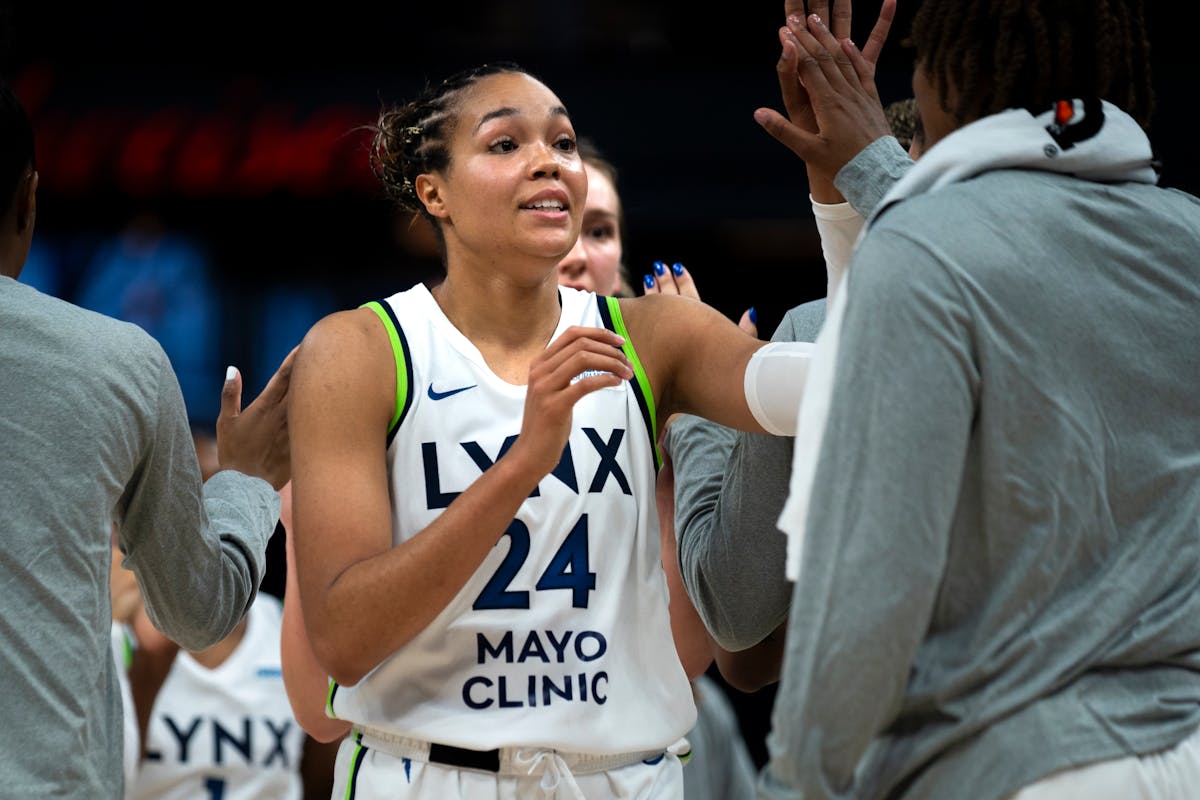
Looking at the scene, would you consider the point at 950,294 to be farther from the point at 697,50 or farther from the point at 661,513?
the point at 697,50

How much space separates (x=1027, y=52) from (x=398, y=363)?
1.06 meters

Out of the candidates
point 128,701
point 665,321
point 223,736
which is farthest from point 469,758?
point 223,736

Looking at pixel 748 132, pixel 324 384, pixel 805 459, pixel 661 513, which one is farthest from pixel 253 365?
pixel 805 459

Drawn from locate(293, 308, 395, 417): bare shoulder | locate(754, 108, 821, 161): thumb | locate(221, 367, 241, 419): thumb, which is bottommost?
locate(221, 367, 241, 419): thumb

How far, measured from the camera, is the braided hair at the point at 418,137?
257cm

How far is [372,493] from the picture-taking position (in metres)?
2.19

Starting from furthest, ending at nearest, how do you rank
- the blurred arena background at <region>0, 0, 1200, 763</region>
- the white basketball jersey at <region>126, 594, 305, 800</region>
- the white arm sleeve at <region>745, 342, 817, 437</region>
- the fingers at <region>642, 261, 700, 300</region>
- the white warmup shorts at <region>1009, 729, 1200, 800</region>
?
the blurred arena background at <region>0, 0, 1200, 763</region> < the white basketball jersey at <region>126, 594, 305, 800</region> < the fingers at <region>642, 261, 700, 300</region> < the white arm sleeve at <region>745, 342, 817, 437</region> < the white warmup shorts at <region>1009, 729, 1200, 800</region>

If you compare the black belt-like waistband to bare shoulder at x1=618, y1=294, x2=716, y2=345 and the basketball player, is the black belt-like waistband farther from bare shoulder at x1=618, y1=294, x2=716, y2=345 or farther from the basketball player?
bare shoulder at x1=618, y1=294, x2=716, y2=345

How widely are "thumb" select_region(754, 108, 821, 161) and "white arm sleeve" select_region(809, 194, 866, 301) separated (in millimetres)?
88

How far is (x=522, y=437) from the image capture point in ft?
6.68

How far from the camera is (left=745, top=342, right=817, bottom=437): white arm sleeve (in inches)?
88.4

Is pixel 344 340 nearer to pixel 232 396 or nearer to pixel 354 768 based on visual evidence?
pixel 232 396

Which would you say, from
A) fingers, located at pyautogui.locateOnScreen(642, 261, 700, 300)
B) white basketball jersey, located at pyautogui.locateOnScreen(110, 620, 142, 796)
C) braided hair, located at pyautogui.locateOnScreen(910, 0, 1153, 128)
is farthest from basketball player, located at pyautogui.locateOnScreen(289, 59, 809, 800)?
white basketball jersey, located at pyautogui.locateOnScreen(110, 620, 142, 796)

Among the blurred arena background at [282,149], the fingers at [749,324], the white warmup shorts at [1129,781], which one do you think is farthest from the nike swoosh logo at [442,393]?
the blurred arena background at [282,149]
